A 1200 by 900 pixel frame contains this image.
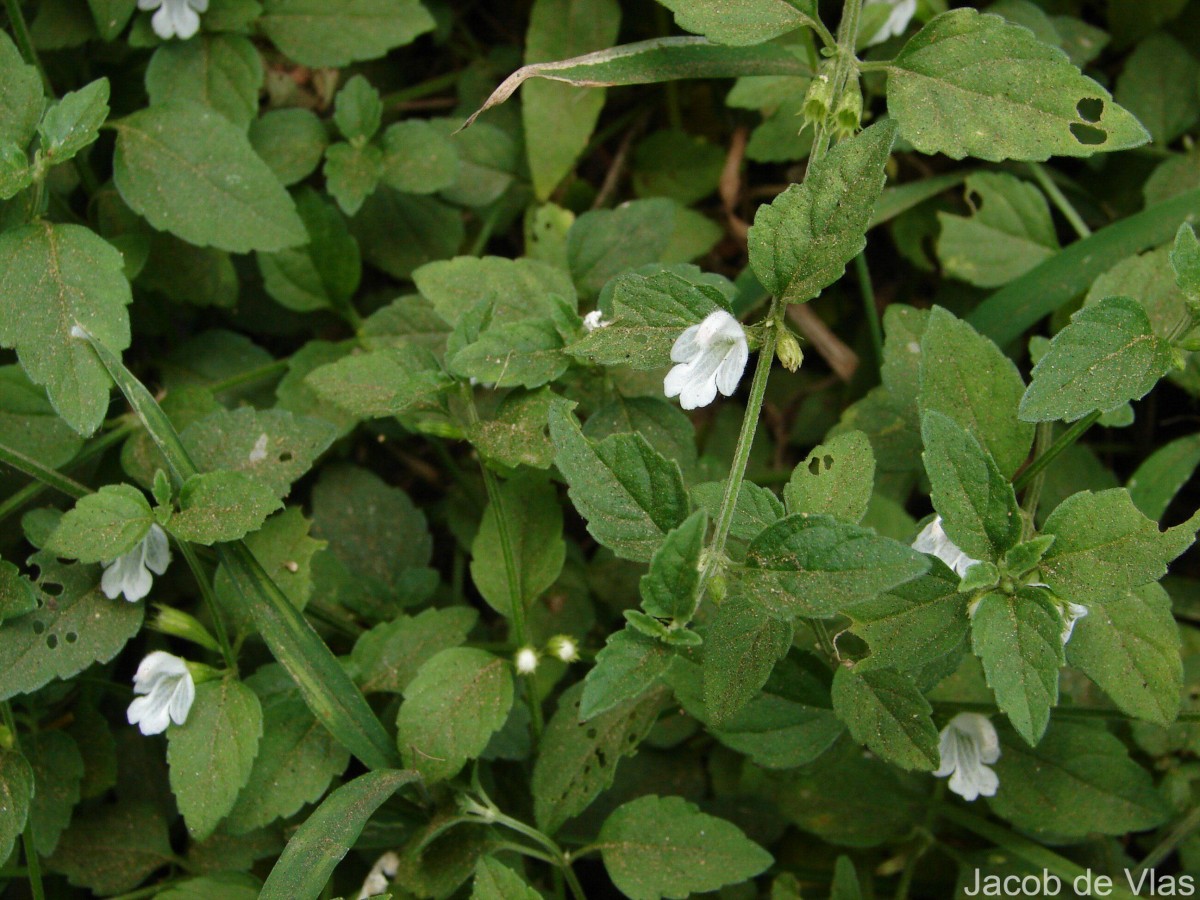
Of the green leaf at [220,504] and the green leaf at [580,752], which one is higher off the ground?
the green leaf at [220,504]

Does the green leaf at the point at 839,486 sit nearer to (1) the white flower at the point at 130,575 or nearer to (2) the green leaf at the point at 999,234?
(2) the green leaf at the point at 999,234

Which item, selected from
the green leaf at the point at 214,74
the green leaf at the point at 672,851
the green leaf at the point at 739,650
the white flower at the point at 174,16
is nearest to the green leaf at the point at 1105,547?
the green leaf at the point at 739,650

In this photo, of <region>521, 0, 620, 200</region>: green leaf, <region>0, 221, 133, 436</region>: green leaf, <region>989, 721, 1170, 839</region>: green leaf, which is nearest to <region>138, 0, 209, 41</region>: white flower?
<region>0, 221, 133, 436</region>: green leaf

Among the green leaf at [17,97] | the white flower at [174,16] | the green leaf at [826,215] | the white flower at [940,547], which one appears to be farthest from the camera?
the white flower at [174,16]

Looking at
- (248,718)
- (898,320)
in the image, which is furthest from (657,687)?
(898,320)

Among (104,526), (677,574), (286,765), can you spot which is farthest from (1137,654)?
(104,526)

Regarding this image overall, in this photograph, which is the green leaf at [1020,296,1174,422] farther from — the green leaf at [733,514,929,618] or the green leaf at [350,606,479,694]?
the green leaf at [350,606,479,694]

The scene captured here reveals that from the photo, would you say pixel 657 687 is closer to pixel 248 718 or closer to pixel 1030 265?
pixel 248 718
